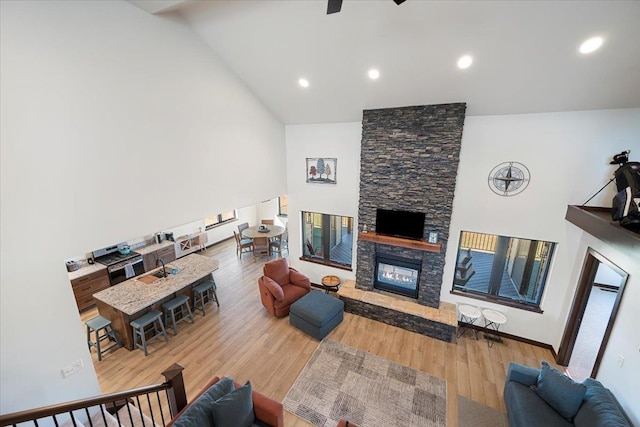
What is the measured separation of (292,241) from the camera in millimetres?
6891

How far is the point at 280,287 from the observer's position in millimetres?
5637

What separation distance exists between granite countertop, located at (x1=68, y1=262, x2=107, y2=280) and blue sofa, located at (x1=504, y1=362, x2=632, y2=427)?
8059 millimetres

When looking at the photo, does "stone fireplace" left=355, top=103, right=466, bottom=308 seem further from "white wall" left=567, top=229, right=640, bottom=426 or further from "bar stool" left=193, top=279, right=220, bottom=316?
"bar stool" left=193, top=279, right=220, bottom=316

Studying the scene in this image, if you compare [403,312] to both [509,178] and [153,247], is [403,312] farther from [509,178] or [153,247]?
[153,247]

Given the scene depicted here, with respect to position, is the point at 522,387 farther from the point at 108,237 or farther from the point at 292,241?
the point at 108,237

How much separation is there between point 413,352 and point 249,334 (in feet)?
10.3

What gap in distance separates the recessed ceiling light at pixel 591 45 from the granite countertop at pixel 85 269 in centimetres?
936

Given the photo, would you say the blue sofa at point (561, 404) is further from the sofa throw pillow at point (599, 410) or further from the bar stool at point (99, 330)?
the bar stool at point (99, 330)

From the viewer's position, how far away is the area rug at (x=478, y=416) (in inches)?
133

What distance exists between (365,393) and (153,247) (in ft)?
22.3

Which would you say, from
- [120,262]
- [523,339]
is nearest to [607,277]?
[523,339]

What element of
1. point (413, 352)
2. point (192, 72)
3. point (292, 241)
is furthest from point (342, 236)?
point (192, 72)

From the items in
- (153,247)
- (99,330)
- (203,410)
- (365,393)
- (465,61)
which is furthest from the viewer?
(153,247)

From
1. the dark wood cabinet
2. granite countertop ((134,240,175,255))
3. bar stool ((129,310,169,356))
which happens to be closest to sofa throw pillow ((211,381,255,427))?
bar stool ((129,310,169,356))
